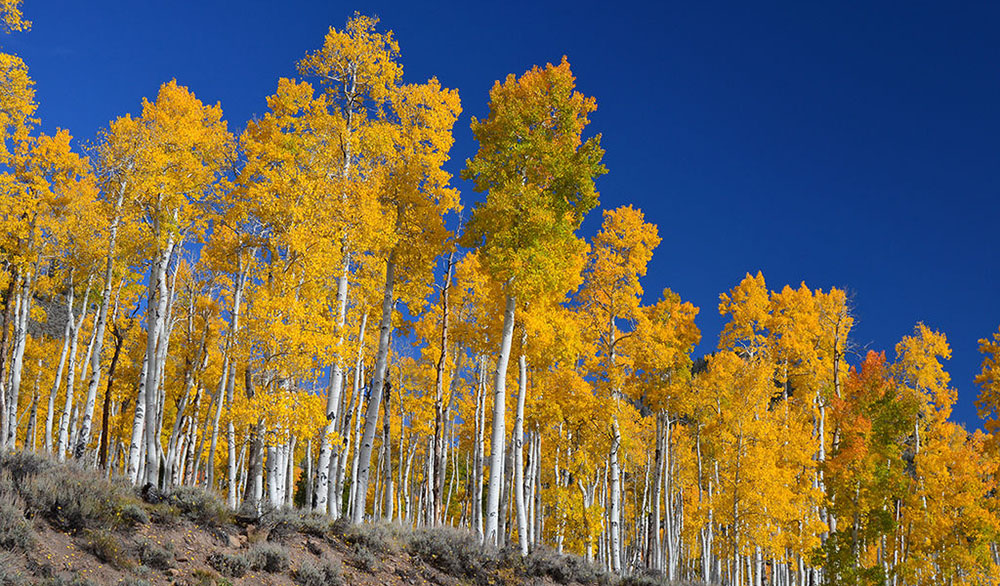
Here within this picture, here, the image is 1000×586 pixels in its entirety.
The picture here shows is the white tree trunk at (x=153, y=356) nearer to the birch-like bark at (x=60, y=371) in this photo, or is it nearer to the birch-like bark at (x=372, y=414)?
the birch-like bark at (x=372, y=414)

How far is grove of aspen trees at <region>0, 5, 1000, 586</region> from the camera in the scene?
14.9 m

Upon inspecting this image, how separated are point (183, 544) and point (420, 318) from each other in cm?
1471

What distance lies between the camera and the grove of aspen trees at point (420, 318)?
14859 millimetres

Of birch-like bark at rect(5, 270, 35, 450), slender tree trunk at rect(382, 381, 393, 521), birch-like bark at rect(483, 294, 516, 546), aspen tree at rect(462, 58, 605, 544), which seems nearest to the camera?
birch-like bark at rect(483, 294, 516, 546)

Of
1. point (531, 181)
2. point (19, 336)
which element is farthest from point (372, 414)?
point (19, 336)

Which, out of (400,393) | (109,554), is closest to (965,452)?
(400,393)

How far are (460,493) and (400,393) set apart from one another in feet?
94.0

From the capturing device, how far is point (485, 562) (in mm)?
14914

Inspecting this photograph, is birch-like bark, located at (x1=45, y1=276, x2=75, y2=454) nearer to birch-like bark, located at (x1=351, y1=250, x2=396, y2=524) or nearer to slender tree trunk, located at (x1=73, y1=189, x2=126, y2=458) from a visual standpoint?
slender tree trunk, located at (x1=73, y1=189, x2=126, y2=458)

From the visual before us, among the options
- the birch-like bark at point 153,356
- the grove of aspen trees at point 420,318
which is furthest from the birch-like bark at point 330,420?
the birch-like bark at point 153,356

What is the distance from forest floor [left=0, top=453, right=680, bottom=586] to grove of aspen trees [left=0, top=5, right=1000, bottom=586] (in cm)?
88

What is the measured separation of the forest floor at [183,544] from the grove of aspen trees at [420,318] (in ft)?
2.87

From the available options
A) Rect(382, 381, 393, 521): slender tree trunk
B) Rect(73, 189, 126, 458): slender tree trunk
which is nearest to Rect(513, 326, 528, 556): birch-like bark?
Rect(382, 381, 393, 521): slender tree trunk

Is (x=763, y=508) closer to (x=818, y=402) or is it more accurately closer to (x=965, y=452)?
(x=818, y=402)
